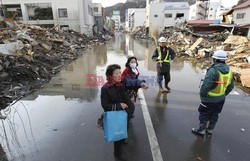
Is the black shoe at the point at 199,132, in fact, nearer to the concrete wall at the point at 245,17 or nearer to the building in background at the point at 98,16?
the concrete wall at the point at 245,17

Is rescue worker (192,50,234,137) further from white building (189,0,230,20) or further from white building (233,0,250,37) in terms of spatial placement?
white building (189,0,230,20)

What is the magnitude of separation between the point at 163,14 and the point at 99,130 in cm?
4392

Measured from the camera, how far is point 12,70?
6559 millimetres

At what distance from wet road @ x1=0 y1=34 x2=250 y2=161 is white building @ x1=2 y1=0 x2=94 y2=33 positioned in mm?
28214

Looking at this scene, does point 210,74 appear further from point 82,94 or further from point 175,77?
point 175,77

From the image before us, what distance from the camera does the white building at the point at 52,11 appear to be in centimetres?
3053

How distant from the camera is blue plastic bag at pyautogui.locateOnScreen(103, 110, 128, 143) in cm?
244

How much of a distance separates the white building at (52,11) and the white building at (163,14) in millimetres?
17529

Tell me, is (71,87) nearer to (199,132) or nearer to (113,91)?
(113,91)

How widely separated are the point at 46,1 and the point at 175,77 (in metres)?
31.3

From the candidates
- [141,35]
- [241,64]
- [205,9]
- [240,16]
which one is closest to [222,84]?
[241,64]

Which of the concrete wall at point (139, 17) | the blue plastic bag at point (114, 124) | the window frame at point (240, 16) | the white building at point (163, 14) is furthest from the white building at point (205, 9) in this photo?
the blue plastic bag at point (114, 124)

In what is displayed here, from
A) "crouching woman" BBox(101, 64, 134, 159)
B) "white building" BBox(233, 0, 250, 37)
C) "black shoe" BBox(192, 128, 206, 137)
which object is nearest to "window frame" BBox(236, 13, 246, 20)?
"white building" BBox(233, 0, 250, 37)

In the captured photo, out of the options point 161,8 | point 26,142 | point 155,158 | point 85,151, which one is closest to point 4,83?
point 26,142
